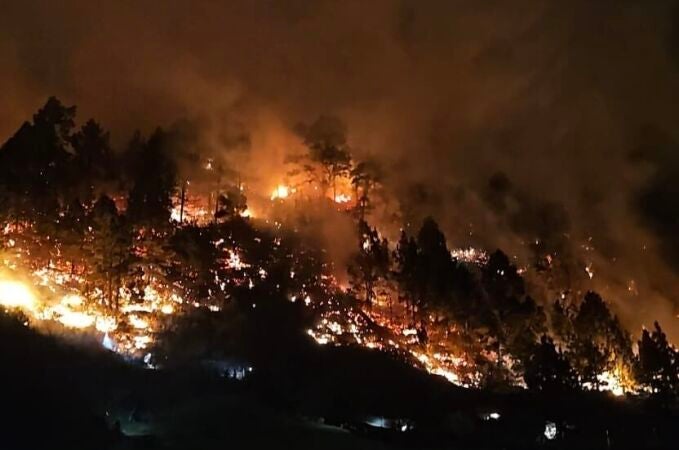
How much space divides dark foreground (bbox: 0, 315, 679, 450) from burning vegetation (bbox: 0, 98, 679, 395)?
3.97 m

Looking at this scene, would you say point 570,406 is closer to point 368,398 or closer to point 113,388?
point 368,398

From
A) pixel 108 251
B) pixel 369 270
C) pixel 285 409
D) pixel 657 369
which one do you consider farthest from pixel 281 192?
pixel 285 409

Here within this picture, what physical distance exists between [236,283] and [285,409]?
15669 mm

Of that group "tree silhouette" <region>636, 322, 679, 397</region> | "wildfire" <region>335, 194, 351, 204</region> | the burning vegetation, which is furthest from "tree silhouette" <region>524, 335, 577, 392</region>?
"wildfire" <region>335, 194, 351, 204</region>

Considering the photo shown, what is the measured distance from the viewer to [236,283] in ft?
171

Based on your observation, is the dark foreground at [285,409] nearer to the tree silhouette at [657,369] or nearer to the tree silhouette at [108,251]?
the tree silhouette at [657,369]

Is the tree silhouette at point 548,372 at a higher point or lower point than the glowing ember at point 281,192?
lower

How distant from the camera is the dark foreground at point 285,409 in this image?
86.4 ft

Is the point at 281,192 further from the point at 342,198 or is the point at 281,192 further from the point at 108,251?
the point at 108,251

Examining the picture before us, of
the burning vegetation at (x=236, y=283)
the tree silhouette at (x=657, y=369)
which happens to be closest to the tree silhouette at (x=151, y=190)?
the burning vegetation at (x=236, y=283)

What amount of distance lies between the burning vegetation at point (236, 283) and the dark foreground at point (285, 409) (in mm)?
3966

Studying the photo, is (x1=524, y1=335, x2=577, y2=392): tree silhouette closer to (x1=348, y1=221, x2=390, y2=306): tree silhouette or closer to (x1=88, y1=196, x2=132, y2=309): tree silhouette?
(x1=348, y1=221, x2=390, y2=306): tree silhouette

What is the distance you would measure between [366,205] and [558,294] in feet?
77.3

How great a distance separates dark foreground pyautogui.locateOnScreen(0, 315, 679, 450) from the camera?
86.4 feet
